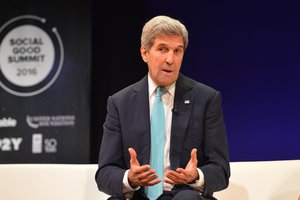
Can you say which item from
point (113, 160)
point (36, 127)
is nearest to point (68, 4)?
point (36, 127)

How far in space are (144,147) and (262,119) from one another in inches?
54.1

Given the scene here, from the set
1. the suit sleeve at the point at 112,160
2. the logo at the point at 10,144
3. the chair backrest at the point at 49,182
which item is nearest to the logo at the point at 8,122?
the logo at the point at 10,144

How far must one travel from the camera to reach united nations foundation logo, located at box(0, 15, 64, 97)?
4.50 metres

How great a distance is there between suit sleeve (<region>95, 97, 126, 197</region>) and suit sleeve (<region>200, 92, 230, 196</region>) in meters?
0.40

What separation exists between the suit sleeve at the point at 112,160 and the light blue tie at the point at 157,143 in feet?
0.49

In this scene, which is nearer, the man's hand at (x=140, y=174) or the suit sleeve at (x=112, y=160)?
the man's hand at (x=140, y=174)

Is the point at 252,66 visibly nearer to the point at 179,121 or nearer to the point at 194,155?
the point at 179,121

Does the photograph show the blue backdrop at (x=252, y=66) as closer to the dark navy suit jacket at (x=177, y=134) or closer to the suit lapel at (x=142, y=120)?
the dark navy suit jacket at (x=177, y=134)

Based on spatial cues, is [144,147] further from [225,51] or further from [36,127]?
[36,127]

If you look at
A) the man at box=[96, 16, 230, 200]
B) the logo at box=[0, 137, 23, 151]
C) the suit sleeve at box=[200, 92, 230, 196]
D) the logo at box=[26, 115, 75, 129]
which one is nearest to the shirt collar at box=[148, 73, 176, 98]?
the man at box=[96, 16, 230, 200]

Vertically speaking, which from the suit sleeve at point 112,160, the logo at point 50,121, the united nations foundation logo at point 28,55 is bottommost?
the logo at point 50,121

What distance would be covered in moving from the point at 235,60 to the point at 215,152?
1.47 meters

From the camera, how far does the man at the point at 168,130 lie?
267 centimetres

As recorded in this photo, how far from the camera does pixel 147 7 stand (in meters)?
4.50
